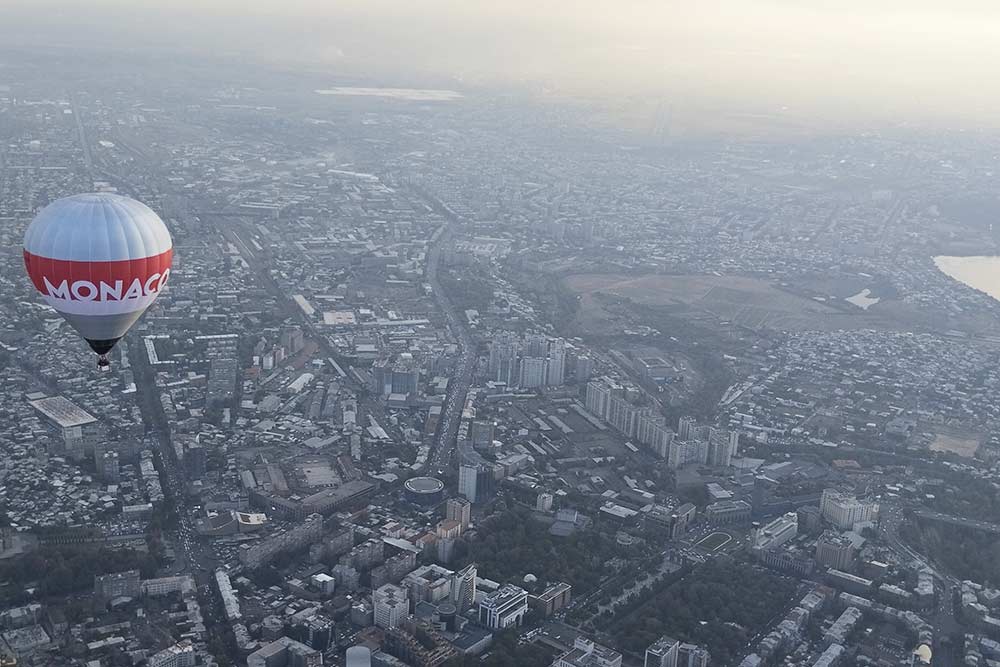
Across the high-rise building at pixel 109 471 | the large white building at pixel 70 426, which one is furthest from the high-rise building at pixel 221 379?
the high-rise building at pixel 109 471

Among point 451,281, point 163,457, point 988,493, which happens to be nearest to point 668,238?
point 451,281

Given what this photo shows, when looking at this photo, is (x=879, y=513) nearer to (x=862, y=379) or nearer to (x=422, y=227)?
(x=862, y=379)

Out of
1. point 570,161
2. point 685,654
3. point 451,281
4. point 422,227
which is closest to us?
point 685,654

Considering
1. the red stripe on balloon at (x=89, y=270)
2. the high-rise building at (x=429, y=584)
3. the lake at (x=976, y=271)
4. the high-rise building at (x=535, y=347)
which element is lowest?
the lake at (x=976, y=271)

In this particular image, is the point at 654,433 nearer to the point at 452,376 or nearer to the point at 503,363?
the point at 503,363

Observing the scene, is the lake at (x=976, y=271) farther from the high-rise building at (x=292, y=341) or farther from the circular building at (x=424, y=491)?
the circular building at (x=424, y=491)

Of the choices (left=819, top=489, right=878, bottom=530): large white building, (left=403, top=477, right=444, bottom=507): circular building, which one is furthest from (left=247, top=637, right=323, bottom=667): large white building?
(left=819, top=489, right=878, bottom=530): large white building

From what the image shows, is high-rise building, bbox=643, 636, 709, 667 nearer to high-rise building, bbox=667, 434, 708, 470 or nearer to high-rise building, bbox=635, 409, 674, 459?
high-rise building, bbox=667, 434, 708, 470

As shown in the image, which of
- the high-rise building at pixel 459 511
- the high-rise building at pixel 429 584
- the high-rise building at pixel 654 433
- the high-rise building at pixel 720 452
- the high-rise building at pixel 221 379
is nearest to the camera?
the high-rise building at pixel 429 584
